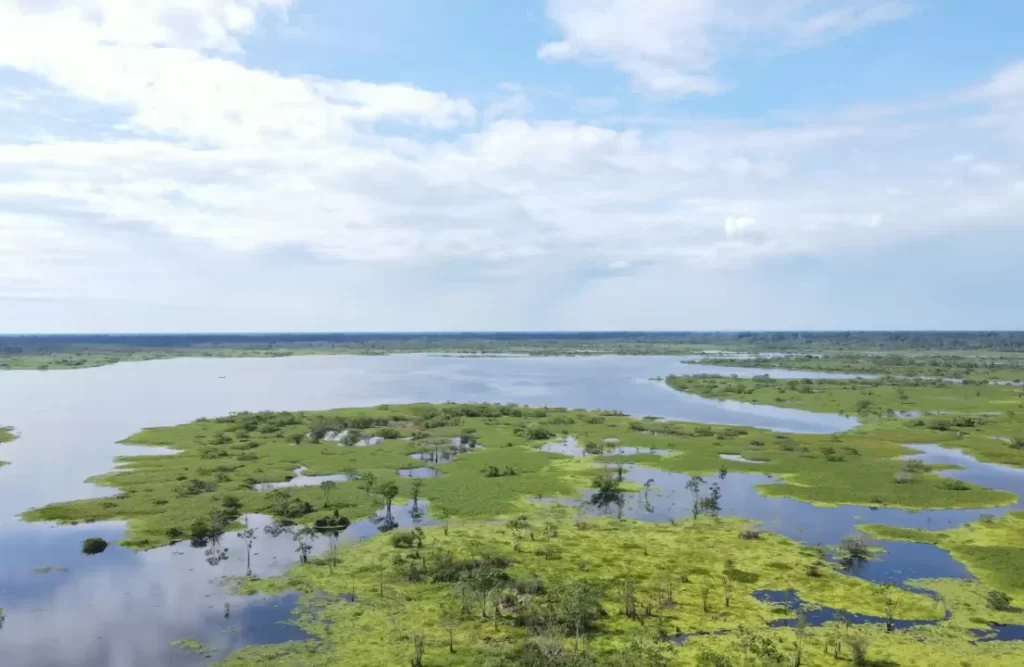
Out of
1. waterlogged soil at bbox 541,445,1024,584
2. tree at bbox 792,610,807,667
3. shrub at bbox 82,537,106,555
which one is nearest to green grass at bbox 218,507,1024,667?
tree at bbox 792,610,807,667

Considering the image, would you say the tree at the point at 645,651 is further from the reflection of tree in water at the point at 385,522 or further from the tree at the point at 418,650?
the reflection of tree in water at the point at 385,522

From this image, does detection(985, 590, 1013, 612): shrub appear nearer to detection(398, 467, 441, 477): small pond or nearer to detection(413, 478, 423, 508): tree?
detection(413, 478, 423, 508): tree

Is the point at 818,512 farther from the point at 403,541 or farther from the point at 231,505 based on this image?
the point at 231,505

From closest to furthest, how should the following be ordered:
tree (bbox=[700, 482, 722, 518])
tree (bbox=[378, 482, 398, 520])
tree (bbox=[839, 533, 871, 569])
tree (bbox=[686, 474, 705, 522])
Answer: tree (bbox=[839, 533, 871, 569]) → tree (bbox=[700, 482, 722, 518]) → tree (bbox=[686, 474, 705, 522]) → tree (bbox=[378, 482, 398, 520])

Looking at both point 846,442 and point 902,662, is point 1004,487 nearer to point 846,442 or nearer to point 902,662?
point 846,442

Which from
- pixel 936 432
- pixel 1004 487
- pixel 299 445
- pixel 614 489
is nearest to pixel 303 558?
pixel 614 489

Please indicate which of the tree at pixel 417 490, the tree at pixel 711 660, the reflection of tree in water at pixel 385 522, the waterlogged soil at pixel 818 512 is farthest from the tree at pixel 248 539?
the tree at pixel 711 660

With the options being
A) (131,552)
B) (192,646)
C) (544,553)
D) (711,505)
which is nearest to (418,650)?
(192,646)

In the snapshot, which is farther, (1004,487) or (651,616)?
(1004,487)
